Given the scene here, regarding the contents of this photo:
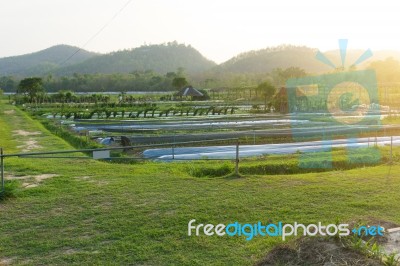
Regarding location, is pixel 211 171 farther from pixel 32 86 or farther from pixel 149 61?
pixel 149 61

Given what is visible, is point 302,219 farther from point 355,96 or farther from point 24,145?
point 355,96

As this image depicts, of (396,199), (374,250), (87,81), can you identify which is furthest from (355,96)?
(87,81)

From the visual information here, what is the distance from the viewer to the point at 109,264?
13.5ft

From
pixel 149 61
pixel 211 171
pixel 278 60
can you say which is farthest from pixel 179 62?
pixel 211 171

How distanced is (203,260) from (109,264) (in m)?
0.88

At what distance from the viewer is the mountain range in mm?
117062

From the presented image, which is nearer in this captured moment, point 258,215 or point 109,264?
point 109,264

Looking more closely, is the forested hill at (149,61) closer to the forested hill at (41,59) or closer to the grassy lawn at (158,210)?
the forested hill at (41,59)

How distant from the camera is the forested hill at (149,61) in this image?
129125mm

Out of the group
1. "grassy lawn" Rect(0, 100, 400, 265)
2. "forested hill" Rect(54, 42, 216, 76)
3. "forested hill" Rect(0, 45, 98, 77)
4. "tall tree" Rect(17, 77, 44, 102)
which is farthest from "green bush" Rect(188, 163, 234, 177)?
"forested hill" Rect(0, 45, 98, 77)

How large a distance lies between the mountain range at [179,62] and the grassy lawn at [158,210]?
96.8 metres

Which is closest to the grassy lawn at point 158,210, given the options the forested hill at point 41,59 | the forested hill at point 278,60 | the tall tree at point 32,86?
the tall tree at point 32,86

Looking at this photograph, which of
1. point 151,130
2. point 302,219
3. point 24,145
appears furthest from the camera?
point 151,130

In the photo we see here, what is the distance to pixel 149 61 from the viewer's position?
462 ft
